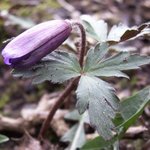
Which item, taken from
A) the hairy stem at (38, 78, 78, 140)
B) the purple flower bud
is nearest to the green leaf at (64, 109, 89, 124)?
the hairy stem at (38, 78, 78, 140)

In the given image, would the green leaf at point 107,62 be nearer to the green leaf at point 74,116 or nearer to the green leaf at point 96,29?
the green leaf at point 96,29

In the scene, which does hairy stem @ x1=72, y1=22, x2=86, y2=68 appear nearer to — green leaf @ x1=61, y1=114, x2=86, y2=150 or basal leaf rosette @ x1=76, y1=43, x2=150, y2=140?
basal leaf rosette @ x1=76, y1=43, x2=150, y2=140

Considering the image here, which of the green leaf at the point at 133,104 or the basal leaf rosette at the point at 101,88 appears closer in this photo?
the basal leaf rosette at the point at 101,88

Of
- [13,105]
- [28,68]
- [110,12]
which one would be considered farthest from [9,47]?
[110,12]

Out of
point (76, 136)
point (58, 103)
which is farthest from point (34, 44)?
point (76, 136)

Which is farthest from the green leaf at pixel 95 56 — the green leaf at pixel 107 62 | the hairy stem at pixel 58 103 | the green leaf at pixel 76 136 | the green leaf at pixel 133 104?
the green leaf at pixel 76 136

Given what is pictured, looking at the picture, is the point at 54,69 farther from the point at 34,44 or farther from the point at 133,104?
the point at 133,104
